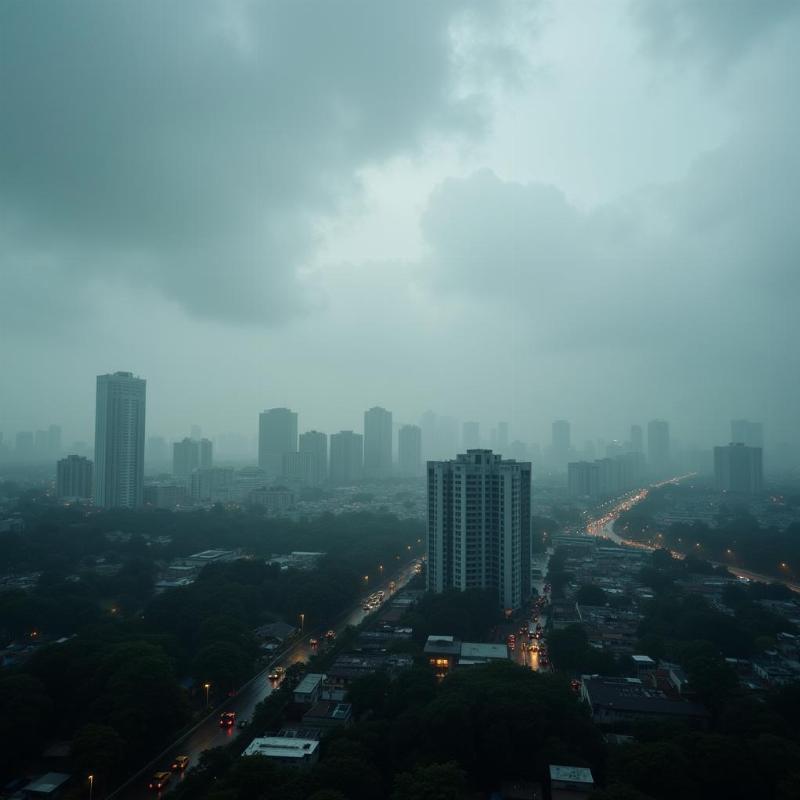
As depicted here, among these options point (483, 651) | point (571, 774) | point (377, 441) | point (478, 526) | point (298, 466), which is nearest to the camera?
point (571, 774)

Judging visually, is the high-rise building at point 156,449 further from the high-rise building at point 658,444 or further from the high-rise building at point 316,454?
the high-rise building at point 658,444

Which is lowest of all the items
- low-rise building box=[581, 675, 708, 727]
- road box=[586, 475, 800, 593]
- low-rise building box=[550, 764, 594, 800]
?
road box=[586, 475, 800, 593]

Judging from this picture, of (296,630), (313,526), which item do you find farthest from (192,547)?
(296,630)

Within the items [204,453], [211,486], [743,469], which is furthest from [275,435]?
[743,469]

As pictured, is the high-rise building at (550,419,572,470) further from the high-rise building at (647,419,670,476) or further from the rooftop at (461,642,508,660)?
the rooftop at (461,642,508,660)

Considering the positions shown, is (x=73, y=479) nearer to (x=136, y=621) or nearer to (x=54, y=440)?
(x=136, y=621)

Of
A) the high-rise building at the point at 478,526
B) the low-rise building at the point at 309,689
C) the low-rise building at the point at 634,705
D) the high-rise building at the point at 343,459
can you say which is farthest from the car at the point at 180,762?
the high-rise building at the point at 343,459

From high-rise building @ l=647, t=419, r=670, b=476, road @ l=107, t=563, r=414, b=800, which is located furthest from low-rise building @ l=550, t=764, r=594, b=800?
high-rise building @ l=647, t=419, r=670, b=476
